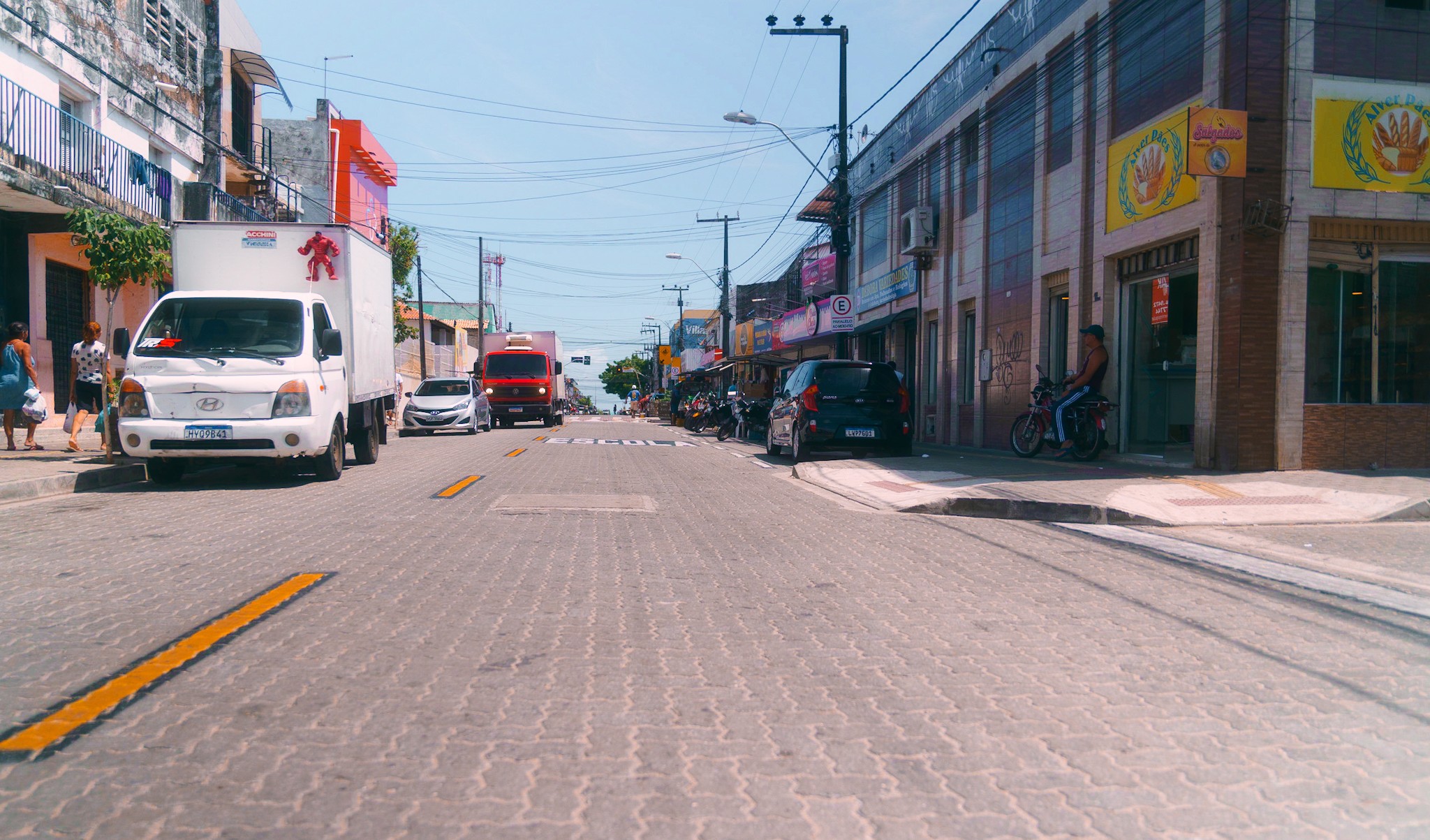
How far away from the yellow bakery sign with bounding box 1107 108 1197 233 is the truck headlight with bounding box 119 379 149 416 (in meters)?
12.3

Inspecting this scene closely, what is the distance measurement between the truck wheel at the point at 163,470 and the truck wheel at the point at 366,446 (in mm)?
3308

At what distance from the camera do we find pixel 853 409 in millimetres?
15539

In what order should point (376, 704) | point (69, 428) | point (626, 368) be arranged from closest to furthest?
point (376, 704)
point (69, 428)
point (626, 368)

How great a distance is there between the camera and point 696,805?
9.14ft

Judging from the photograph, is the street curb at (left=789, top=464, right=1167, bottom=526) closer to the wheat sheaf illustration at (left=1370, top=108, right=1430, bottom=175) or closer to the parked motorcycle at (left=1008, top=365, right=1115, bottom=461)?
the parked motorcycle at (left=1008, top=365, right=1115, bottom=461)

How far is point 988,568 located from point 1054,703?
2904mm

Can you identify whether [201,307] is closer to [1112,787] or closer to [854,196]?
[1112,787]

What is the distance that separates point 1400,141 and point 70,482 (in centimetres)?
1612

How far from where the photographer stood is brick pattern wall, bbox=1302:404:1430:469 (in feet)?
40.5

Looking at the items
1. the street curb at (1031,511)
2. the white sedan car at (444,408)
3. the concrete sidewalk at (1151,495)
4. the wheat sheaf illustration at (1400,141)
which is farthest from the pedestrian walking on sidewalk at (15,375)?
the wheat sheaf illustration at (1400,141)

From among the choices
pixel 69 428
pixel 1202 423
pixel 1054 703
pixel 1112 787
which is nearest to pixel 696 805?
pixel 1112 787

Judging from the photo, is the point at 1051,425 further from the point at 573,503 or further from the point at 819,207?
the point at 819,207

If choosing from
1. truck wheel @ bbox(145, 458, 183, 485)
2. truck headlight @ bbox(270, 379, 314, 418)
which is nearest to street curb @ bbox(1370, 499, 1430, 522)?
truck headlight @ bbox(270, 379, 314, 418)

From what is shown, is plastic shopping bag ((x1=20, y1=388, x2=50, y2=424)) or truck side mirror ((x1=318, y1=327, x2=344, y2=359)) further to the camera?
plastic shopping bag ((x1=20, y1=388, x2=50, y2=424))
